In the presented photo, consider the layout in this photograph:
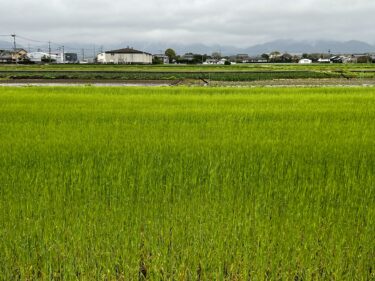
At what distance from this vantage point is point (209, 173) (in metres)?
4.93

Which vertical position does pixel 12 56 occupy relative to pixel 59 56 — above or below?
below

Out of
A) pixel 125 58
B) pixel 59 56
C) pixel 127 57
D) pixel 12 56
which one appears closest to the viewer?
pixel 127 57

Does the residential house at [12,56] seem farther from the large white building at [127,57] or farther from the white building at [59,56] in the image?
the large white building at [127,57]

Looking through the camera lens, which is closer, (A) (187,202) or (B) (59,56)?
(A) (187,202)

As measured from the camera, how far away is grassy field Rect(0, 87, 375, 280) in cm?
309

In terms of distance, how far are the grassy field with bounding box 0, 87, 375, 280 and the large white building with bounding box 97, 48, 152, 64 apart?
246 feet

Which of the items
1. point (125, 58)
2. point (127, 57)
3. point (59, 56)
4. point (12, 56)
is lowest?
point (125, 58)

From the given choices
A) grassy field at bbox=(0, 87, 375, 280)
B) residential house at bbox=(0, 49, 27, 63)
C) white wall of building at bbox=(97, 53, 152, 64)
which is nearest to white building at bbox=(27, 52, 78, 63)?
residential house at bbox=(0, 49, 27, 63)

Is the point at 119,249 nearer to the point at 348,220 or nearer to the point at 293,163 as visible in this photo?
the point at 348,220

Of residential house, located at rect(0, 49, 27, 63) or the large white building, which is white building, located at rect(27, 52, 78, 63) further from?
the large white building

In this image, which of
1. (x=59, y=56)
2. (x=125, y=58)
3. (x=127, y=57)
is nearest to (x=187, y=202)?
(x=127, y=57)

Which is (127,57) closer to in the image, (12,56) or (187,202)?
(12,56)

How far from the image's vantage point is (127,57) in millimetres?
82000

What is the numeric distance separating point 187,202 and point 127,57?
80606 mm
